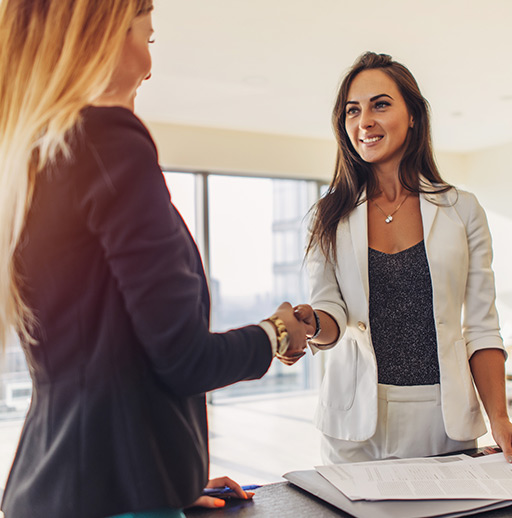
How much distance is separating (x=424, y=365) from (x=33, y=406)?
3.25 ft

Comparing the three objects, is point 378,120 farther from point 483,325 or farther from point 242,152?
point 242,152

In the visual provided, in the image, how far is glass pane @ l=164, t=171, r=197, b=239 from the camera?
692 centimetres

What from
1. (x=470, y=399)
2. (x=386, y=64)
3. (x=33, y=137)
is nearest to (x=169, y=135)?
(x=386, y=64)

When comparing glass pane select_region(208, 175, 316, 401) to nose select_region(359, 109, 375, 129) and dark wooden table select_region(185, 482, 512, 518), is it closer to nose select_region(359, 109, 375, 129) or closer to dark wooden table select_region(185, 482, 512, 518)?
nose select_region(359, 109, 375, 129)

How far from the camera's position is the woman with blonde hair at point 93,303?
0.72 metres

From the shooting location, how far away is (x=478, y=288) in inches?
60.5

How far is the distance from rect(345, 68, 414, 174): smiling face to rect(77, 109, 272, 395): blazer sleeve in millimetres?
997

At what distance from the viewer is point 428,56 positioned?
4891mm

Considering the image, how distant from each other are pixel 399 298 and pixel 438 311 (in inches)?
3.9

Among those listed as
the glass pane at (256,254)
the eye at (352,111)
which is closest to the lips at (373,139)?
the eye at (352,111)

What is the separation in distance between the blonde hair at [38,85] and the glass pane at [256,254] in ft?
20.5

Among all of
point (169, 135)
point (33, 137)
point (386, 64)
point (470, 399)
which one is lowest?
point (470, 399)

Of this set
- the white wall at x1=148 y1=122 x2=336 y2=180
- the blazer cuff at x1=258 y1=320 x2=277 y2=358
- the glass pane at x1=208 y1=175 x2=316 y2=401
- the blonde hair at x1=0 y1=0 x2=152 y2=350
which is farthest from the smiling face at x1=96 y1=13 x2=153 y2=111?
the glass pane at x1=208 y1=175 x2=316 y2=401

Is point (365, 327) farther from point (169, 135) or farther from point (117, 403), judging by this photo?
point (169, 135)
